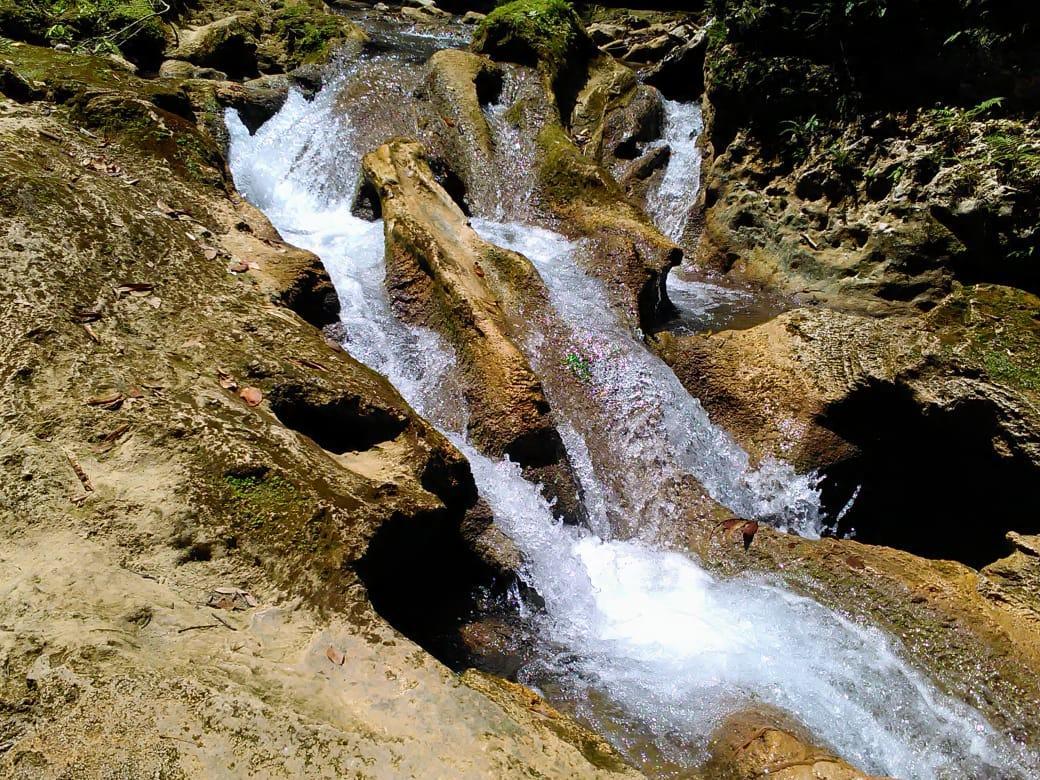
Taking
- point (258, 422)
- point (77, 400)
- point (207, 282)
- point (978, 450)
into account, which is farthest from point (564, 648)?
point (978, 450)

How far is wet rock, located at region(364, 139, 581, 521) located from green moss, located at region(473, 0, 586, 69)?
533 cm

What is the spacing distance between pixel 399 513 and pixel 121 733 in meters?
1.59

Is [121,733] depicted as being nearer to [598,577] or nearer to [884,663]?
[598,577]

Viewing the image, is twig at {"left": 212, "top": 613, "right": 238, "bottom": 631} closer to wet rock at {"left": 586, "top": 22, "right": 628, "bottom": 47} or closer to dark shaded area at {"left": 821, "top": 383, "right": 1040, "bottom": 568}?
dark shaded area at {"left": 821, "top": 383, "right": 1040, "bottom": 568}

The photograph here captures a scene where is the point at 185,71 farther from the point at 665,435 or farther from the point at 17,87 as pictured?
the point at 665,435

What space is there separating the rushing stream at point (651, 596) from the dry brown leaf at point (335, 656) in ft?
5.36

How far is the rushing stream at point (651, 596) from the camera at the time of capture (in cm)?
376

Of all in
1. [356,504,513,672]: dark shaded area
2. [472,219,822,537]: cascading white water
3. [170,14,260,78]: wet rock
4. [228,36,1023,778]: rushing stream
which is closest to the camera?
[356,504,513,672]: dark shaded area

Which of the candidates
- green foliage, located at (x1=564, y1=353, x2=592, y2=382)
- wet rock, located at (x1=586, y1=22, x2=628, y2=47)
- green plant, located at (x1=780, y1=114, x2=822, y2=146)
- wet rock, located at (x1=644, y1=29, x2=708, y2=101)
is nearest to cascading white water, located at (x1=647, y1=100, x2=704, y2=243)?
wet rock, located at (x1=644, y1=29, x2=708, y2=101)

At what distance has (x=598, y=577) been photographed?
484cm

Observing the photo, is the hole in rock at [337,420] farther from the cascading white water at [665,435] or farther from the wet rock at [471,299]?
the cascading white water at [665,435]

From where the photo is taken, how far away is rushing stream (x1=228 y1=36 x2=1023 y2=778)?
3762mm

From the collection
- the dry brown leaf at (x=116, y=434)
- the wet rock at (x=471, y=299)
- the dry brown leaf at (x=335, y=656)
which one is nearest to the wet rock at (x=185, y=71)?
the wet rock at (x=471, y=299)

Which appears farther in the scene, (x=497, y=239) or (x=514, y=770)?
(x=497, y=239)
